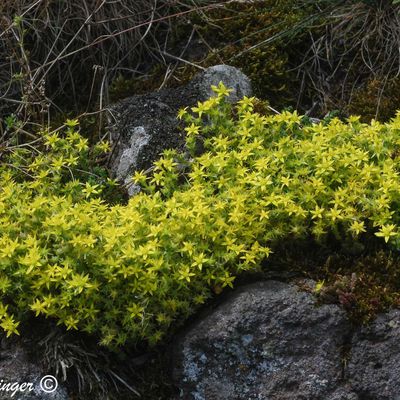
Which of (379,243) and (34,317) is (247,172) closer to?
(379,243)

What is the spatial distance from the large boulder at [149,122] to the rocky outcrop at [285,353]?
122 centimetres

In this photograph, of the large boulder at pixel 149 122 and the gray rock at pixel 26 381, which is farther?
the large boulder at pixel 149 122

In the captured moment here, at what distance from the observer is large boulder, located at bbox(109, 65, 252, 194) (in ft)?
14.5

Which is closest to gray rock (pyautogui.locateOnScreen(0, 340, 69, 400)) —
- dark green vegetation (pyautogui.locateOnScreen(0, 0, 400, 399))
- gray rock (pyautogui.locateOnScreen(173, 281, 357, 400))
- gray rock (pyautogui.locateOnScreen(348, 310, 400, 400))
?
dark green vegetation (pyautogui.locateOnScreen(0, 0, 400, 399))

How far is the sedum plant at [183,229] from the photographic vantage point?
3.23 meters

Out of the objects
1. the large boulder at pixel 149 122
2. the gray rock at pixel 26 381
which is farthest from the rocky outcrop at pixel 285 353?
the large boulder at pixel 149 122

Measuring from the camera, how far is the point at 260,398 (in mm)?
3217

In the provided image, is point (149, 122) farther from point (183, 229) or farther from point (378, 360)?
point (378, 360)

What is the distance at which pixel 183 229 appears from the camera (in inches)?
133

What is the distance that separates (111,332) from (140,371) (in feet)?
0.97

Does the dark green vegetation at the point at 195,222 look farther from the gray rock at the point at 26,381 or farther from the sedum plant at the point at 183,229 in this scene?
the gray rock at the point at 26,381

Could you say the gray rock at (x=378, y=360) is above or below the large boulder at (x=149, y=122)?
below

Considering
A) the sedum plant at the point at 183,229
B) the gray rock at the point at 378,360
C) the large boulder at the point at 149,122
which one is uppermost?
the sedum plant at the point at 183,229

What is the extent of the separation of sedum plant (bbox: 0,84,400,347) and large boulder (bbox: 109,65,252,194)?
1.78ft
